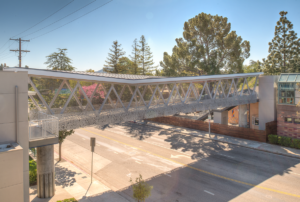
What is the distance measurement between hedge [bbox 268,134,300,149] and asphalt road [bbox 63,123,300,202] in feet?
12.8

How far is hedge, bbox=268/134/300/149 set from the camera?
21484mm

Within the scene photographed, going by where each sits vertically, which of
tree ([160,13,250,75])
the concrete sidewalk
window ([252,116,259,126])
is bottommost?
the concrete sidewalk

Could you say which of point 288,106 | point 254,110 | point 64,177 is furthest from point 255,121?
point 64,177

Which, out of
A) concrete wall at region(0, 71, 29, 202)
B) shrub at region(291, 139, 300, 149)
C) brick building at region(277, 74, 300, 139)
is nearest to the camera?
concrete wall at region(0, 71, 29, 202)

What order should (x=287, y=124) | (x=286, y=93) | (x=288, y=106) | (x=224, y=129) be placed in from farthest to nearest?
1. (x=224, y=129)
2. (x=286, y=93)
3. (x=288, y=106)
4. (x=287, y=124)

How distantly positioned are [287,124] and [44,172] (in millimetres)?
25273

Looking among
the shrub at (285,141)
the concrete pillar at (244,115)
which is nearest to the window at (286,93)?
the shrub at (285,141)

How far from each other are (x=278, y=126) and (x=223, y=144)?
7341 mm

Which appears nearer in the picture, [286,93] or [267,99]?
[286,93]

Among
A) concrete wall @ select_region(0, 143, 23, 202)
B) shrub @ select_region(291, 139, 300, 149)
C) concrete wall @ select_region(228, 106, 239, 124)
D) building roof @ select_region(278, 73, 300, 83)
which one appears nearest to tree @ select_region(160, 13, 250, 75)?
concrete wall @ select_region(228, 106, 239, 124)

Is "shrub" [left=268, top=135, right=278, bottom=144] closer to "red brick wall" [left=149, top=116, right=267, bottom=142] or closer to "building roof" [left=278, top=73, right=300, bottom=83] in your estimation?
"red brick wall" [left=149, top=116, right=267, bottom=142]

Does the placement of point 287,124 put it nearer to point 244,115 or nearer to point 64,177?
point 244,115

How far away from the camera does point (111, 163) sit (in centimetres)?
1758

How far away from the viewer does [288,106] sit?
23.8 m
